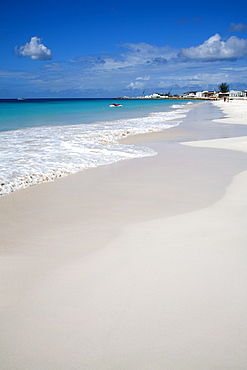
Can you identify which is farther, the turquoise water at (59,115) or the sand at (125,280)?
the turquoise water at (59,115)

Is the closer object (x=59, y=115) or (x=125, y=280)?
(x=125, y=280)

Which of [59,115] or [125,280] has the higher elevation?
[59,115]

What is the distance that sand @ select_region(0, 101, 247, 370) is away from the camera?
2225mm

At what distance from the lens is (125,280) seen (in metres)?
3.04

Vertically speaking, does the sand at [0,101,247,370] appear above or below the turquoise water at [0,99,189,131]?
below

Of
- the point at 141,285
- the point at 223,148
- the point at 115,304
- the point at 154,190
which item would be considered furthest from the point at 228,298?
the point at 223,148

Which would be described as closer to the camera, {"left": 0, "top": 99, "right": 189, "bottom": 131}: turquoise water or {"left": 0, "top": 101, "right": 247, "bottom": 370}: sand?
{"left": 0, "top": 101, "right": 247, "bottom": 370}: sand

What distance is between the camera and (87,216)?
4809mm

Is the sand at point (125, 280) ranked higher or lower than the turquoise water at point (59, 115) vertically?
lower

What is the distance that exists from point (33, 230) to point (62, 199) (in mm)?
1494

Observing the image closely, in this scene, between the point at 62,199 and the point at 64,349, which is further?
the point at 62,199

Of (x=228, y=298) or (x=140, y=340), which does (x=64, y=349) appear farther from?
(x=228, y=298)

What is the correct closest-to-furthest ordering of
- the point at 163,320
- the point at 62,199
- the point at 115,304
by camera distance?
the point at 163,320 → the point at 115,304 → the point at 62,199

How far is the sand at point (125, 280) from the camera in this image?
7.30ft
